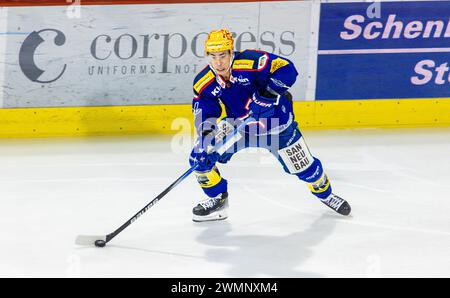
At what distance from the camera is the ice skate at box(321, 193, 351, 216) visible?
20.2 feet

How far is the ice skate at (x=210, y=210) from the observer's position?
607 cm

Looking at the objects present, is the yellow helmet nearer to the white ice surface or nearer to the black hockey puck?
the white ice surface

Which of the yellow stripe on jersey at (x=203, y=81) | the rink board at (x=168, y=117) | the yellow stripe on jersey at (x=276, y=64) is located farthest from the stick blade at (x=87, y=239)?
the rink board at (x=168, y=117)

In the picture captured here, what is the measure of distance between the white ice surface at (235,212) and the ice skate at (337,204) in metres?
0.06

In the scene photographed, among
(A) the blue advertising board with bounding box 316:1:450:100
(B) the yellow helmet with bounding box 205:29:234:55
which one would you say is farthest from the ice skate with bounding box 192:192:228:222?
(A) the blue advertising board with bounding box 316:1:450:100

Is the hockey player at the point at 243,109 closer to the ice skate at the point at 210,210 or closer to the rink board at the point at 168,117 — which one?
the ice skate at the point at 210,210

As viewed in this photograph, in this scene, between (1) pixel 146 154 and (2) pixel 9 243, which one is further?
(1) pixel 146 154

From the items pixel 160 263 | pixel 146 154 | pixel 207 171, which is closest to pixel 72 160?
pixel 146 154

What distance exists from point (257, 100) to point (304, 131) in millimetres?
2712

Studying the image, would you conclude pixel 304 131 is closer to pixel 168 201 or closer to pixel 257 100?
pixel 168 201

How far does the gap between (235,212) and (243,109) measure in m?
0.75

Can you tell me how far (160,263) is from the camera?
530 cm

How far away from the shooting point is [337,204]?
20.2 ft

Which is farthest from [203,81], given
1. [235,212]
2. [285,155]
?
[235,212]
